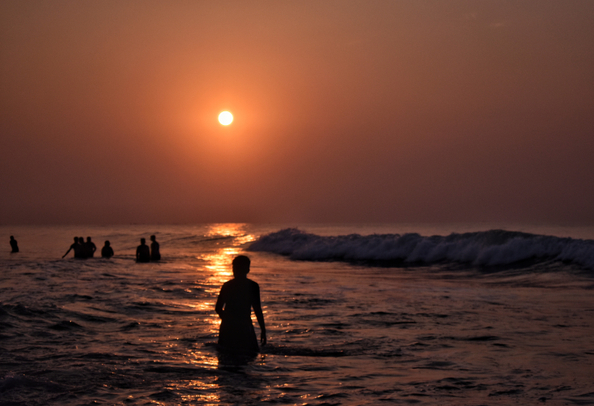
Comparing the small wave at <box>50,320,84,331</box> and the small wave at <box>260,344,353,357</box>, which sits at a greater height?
the small wave at <box>260,344,353,357</box>

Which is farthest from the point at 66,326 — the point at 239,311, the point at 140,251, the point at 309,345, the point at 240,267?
the point at 140,251

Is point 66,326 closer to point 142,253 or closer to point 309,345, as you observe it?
point 309,345

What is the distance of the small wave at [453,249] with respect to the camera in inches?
980

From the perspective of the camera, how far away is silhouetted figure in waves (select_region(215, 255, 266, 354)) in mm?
7742

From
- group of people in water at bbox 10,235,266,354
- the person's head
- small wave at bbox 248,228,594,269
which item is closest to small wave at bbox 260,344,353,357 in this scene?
group of people in water at bbox 10,235,266,354

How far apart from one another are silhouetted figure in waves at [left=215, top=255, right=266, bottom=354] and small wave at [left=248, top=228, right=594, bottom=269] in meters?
18.5

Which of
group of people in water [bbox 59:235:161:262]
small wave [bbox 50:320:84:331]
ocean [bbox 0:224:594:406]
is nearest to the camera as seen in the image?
ocean [bbox 0:224:594:406]

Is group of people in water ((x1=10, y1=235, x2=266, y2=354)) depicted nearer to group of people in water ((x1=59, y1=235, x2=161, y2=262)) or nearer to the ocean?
the ocean

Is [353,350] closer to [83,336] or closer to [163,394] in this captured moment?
[163,394]

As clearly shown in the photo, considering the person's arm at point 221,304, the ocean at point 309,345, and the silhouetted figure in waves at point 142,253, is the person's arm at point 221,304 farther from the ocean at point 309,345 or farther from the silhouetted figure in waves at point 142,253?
the silhouetted figure in waves at point 142,253

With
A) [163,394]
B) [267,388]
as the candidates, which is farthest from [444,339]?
[163,394]

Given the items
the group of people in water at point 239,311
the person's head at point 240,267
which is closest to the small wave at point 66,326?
the group of people in water at point 239,311

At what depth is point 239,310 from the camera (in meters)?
7.76

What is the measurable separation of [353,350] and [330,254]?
3050 cm
